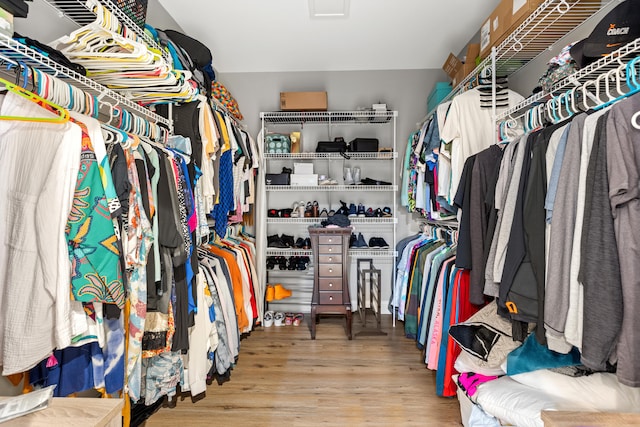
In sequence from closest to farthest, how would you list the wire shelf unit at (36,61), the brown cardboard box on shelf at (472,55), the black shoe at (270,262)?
the wire shelf unit at (36,61) < the brown cardboard box on shelf at (472,55) < the black shoe at (270,262)

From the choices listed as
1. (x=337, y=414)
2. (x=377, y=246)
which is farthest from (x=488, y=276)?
(x=377, y=246)

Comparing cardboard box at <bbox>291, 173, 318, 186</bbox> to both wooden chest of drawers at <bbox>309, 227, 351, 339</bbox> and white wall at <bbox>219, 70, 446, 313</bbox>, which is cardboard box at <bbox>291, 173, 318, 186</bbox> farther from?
wooden chest of drawers at <bbox>309, 227, 351, 339</bbox>

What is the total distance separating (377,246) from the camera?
11.3 ft

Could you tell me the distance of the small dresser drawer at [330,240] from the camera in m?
3.00

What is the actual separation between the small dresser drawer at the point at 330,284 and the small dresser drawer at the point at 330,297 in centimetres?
3

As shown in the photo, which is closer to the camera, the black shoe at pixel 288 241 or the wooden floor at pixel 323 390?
the wooden floor at pixel 323 390

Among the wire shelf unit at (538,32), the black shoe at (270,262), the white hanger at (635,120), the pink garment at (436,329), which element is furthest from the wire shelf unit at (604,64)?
the black shoe at (270,262)

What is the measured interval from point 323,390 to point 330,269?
3.49ft

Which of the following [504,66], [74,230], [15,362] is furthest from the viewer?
[504,66]

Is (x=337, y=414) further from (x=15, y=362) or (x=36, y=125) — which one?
(x=36, y=125)

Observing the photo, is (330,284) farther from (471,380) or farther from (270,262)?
(471,380)

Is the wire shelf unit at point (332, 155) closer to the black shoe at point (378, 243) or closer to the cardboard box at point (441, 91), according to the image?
the cardboard box at point (441, 91)

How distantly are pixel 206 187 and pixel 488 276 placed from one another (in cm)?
156

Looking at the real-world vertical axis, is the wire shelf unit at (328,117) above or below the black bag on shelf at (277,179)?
above
